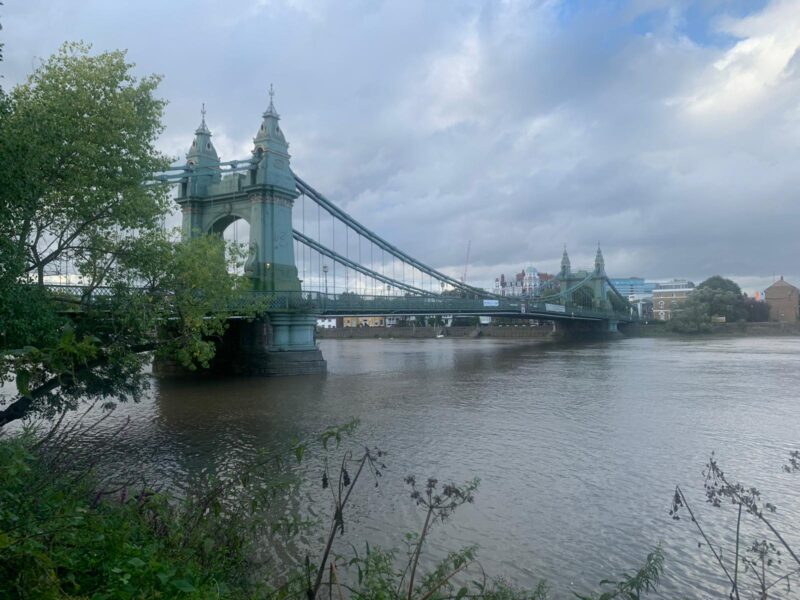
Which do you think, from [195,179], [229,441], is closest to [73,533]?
[229,441]

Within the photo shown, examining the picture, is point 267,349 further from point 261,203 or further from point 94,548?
point 94,548

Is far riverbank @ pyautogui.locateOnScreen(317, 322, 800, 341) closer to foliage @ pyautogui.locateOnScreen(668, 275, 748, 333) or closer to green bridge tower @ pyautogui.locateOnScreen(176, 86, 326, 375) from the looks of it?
foliage @ pyautogui.locateOnScreen(668, 275, 748, 333)

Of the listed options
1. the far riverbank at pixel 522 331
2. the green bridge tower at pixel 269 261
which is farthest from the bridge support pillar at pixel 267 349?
the far riverbank at pixel 522 331

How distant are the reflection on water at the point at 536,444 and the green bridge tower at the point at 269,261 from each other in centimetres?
207

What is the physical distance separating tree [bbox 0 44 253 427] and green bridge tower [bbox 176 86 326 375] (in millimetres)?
15624

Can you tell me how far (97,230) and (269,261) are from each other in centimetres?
1733

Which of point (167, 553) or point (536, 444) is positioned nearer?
point (167, 553)

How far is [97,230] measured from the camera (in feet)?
43.1

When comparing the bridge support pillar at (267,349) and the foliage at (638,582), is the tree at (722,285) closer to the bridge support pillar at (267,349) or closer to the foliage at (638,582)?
the bridge support pillar at (267,349)

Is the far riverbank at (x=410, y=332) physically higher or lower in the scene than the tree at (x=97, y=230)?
Answer: lower

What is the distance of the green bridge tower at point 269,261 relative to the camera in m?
30.0

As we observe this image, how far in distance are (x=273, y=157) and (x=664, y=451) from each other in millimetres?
24787

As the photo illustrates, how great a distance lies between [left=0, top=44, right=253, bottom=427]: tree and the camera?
1024cm

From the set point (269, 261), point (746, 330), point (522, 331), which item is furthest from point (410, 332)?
point (269, 261)
